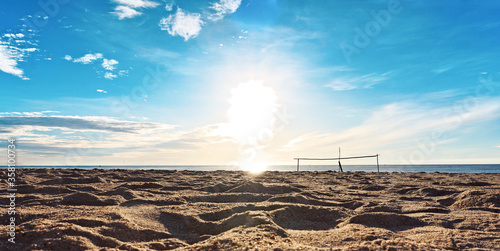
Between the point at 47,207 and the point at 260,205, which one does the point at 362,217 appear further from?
the point at 47,207

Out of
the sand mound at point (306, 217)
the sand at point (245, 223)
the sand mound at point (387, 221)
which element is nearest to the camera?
the sand at point (245, 223)

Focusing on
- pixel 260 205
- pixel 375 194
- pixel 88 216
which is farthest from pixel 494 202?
pixel 88 216

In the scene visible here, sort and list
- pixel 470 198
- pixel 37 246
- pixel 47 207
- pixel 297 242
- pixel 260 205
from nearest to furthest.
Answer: pixel 37 246
pixel 297 242
pixel 47 207
pixel 260 205
pixel 470 198

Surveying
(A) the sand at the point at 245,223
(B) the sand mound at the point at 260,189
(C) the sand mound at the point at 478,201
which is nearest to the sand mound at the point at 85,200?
(A) the sand at the point at 245,223

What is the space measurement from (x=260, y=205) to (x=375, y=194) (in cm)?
340

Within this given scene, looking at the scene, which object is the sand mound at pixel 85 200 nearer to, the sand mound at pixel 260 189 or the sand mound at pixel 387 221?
the sand mound at pixel 260 189

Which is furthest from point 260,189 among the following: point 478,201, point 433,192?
point 478,201

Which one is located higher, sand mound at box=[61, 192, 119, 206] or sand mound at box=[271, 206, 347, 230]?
sand mound at box=[61, 192, 119, 206]

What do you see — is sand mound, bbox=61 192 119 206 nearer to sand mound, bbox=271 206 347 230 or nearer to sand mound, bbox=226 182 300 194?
sand mound, bbox=226 182 300 194

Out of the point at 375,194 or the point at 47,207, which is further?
the point at 375,194

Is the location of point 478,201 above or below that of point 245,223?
above

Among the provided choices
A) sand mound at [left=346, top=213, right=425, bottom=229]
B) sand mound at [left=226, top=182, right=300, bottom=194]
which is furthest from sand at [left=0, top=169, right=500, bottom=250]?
sand mound at [left=226, top=182, right=300, bottom=194]

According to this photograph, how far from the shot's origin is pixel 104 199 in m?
5.33

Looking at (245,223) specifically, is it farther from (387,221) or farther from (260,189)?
(260,189)
